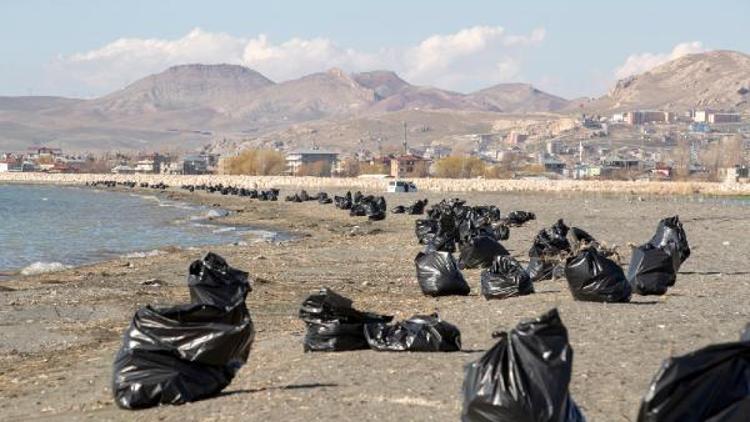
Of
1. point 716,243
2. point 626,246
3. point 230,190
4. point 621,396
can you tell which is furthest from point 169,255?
point 230,190

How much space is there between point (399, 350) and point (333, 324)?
68cm

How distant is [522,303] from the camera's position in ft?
47.5

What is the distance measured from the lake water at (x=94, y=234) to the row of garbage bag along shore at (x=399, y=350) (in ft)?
50.2

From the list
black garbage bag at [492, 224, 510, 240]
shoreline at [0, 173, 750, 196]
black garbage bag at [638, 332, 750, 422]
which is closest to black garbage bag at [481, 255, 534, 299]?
black garbage bag at [638, 332, 750, 422]

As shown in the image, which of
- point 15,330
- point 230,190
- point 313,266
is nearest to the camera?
point 15,330

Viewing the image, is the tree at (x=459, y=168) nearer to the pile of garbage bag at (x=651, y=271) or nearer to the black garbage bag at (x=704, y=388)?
the pile of garbage bag at (x=651, y=271)

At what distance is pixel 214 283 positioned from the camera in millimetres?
9555

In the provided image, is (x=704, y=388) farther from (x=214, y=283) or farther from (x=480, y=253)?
(x=480, y=253)

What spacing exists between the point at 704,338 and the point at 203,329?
189 inches

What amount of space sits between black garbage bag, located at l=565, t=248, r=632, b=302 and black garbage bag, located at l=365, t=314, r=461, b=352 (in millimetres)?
3869

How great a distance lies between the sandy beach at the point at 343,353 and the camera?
869cm

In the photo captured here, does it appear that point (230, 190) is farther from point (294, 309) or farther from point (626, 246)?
point (294, 309)

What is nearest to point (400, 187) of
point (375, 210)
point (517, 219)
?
point (375, 210)

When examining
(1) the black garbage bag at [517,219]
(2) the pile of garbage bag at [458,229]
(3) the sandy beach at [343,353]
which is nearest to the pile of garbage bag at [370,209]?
(1) the black garbage bag at [517,219]
